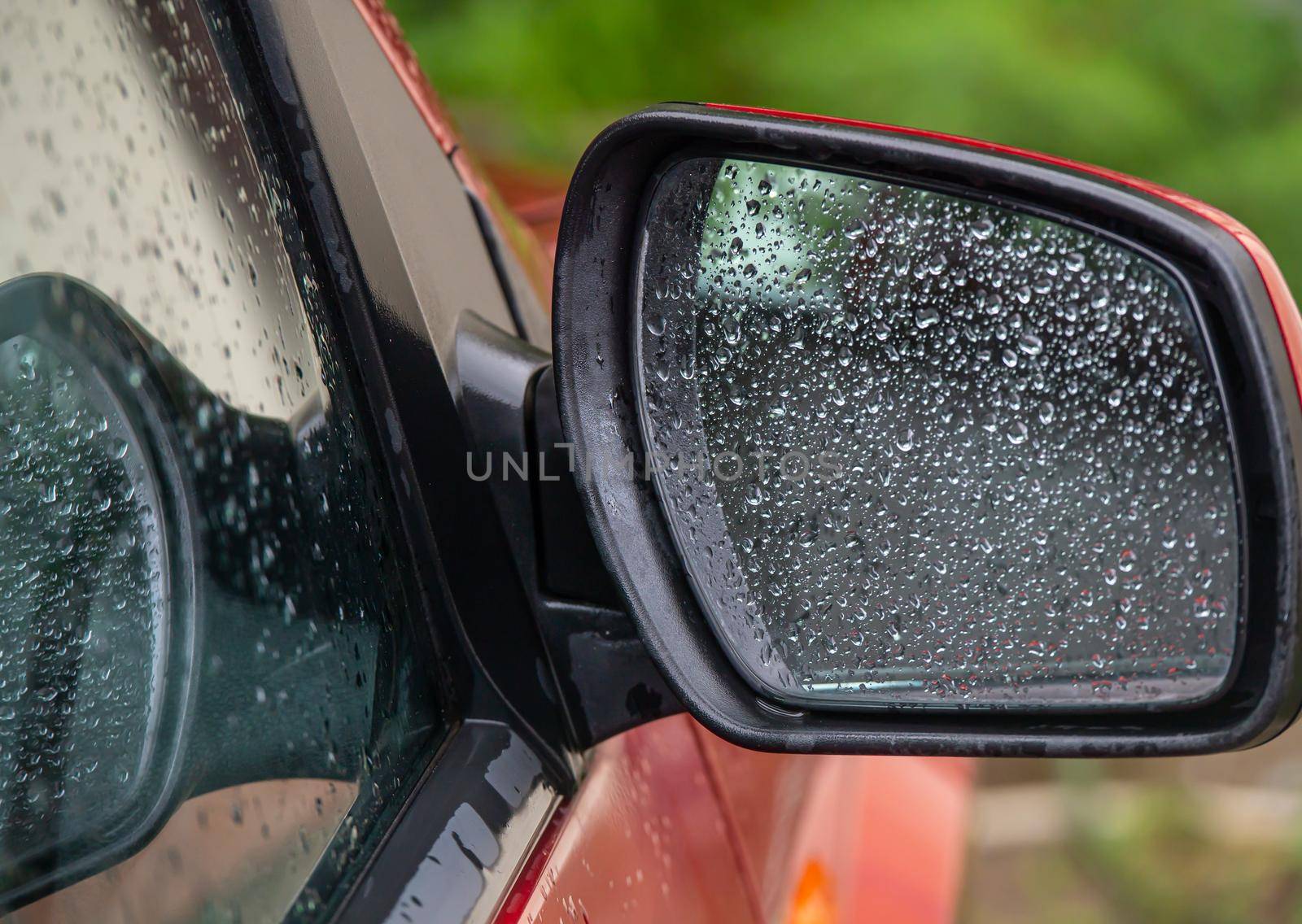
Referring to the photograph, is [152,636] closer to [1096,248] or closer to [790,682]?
[790,682]

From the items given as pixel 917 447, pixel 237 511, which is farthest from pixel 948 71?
pixel 237 511

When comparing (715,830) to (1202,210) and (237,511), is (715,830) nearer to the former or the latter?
(237,511)

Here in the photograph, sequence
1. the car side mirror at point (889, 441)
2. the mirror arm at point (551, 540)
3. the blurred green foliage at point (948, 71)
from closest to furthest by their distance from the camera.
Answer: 1. the car side mirror at point (889, 441)
2. the mirror arm at point (551, 540)
3. the blurred green foliage at point (948, 71)

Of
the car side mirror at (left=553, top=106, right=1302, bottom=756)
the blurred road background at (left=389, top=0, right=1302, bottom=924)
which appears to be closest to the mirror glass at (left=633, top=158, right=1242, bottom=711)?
the car side mirror at (left=553, top=106, right=1302, bottom=756)

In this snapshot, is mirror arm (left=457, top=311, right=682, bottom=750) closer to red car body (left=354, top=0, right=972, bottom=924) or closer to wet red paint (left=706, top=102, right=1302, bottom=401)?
red car body (left=354, top=0, right=972, bottom=924)

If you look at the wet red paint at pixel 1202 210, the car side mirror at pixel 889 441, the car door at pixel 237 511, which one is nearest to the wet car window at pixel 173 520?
the car door at pixel 237 511

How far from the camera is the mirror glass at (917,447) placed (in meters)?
1.04

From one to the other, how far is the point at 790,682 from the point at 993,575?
0.70 ft

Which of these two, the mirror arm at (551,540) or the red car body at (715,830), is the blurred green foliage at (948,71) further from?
the mirror arm at (551,540)

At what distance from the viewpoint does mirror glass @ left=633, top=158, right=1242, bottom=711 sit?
1044mm

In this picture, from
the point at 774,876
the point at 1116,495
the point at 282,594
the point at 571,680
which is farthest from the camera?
the point at 774,876

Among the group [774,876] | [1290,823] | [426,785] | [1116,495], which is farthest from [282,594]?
[1290,823]

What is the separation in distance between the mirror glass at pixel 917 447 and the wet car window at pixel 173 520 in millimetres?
318

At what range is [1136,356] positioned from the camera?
1.04 metres
